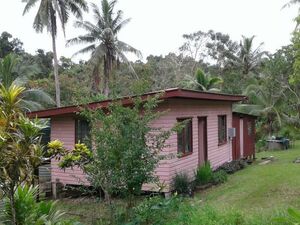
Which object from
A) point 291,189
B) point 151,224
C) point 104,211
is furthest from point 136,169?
point 291,189

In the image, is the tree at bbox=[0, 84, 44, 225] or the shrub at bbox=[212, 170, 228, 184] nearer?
the tree at bbox=[0, 84, 44, 225]

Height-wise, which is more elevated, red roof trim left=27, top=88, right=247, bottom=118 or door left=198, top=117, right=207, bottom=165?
red roof trim left=27, top=88, right=247, bottom=118

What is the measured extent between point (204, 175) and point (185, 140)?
125cm

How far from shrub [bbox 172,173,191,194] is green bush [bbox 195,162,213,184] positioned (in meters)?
1.17

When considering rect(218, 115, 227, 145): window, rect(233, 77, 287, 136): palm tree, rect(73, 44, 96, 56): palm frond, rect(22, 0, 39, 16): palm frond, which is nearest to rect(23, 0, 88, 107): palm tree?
rect(22, 0, 39, 16): palm frond

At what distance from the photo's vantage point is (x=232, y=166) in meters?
15.7

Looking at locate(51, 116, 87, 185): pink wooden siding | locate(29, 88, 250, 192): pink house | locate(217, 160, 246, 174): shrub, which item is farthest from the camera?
locate(217, 160, 246, 174): shrub

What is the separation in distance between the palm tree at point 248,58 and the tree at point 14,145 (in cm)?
3328

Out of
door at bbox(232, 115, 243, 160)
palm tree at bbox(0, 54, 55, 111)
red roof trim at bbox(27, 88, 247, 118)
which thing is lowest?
door at bbox(232, 115, 243, 160)

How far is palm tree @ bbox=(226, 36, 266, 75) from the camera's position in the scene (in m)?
37.2

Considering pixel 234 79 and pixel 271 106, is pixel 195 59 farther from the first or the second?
pixel 271 106

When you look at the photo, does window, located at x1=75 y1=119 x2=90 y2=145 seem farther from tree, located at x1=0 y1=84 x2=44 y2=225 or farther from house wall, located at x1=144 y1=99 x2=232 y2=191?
tree, located at x1=0 y1=84 x2=44 y2=225

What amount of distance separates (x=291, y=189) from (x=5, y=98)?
855 centimetres

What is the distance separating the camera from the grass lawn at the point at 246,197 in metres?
9.36
